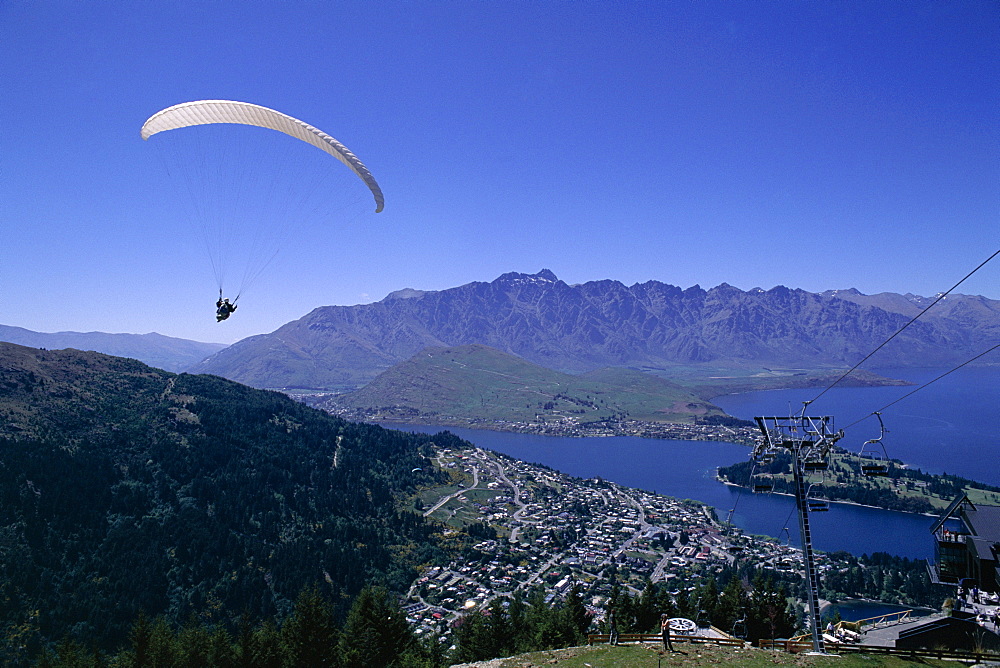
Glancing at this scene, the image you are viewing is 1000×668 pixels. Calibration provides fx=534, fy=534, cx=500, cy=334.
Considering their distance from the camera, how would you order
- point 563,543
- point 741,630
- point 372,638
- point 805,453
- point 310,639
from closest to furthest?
point 805,453, point 310,639, point 372,638, point 741,630, point 563,543

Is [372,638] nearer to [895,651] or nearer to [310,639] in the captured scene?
[310,639]

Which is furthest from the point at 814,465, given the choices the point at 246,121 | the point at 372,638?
the point at 246,121

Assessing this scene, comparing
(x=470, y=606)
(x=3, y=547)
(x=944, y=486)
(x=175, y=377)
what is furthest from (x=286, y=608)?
(x=944, y=486)

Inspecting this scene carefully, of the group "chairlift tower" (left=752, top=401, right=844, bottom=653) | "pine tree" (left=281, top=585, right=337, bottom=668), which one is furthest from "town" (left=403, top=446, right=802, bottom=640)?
"chairlift tower" (left=752, top=401, right=844, bottom=653)

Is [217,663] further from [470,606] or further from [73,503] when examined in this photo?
[73,503]

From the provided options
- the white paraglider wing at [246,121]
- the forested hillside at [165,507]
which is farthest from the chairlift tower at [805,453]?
the forested hillside at [165,507]

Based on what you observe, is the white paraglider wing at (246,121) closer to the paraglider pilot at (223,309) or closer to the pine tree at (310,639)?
the paraglider pilot at (223,309)
